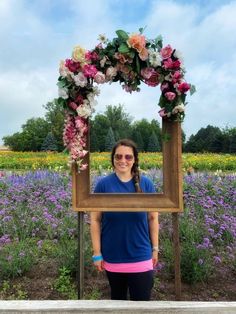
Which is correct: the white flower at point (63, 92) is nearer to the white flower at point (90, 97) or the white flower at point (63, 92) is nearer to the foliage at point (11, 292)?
the white flower at point (90, 97)

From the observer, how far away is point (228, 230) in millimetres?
4891

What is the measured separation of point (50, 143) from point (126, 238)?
142cm

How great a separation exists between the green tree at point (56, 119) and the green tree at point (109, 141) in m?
0.37

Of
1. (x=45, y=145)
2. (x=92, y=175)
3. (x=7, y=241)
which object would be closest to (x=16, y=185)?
(x=7, y=241)

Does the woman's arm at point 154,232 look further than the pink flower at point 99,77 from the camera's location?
No

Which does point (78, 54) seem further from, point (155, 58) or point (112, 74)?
point (155, 58)

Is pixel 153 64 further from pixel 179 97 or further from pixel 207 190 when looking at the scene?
pixel 207 190

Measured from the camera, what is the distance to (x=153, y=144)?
10.4 ft

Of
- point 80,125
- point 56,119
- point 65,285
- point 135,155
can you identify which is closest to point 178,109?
point 135,155

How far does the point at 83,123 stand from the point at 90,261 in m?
A: 1.57

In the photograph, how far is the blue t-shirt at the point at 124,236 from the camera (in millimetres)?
2695

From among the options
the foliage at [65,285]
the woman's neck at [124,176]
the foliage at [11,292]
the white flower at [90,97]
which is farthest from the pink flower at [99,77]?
the foliage at [11,292]

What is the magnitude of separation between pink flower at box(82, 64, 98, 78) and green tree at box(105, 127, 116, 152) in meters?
0.41

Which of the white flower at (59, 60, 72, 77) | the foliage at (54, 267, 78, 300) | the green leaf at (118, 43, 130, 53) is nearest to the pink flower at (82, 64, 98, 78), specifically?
the white flower at (59, 60, 72, 77)
